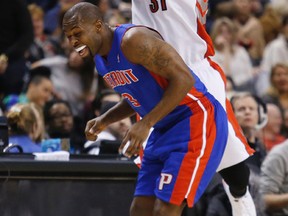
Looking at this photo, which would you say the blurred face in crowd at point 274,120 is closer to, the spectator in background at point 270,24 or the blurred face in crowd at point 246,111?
the blurred face in crowd at point 246,111

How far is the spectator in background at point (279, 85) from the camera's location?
34.1 feet

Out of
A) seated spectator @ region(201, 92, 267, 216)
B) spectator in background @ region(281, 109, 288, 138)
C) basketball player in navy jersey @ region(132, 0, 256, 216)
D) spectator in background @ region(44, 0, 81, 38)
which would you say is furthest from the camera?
spectator in background @ region(44, 0, 81, 38)

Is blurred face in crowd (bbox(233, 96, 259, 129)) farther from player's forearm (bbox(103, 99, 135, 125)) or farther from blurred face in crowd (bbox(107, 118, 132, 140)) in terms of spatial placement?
player's forearm (bbox(103, 99, 135, 125))

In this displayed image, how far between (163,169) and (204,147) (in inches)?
10.2

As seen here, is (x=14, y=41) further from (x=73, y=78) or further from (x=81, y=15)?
(x=81, y=15)

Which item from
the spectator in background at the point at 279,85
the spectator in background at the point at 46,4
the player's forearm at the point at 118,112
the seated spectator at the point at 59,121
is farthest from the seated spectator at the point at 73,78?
the player's forearm at the point at 118,112

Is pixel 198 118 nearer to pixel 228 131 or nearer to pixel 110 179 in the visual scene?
pixel 228 131

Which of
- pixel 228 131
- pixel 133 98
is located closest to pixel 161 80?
pixel 133 98

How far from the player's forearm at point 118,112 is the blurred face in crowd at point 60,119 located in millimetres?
2688

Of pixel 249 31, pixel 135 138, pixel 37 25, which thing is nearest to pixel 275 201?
pixel 135 138

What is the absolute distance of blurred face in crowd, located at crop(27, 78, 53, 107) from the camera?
29.4 ft

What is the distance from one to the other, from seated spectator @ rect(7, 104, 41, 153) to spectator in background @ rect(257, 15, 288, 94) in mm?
4341

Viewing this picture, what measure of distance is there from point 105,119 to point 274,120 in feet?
12.8

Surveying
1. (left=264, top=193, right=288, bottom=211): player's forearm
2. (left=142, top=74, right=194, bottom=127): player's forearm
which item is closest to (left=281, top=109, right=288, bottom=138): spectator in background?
(left=264, top=193, right=288, bottom=211): player's forearm
